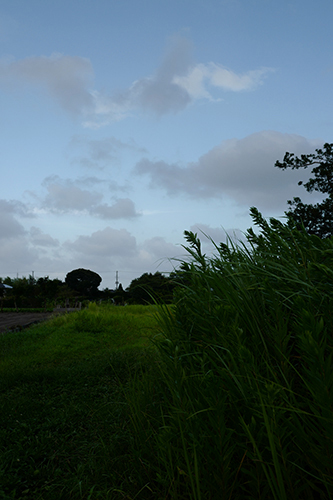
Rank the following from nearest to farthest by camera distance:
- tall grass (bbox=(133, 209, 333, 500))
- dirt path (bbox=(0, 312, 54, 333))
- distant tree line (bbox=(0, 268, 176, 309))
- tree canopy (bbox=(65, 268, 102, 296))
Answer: tall grass (bbox=(133, 209, 333, 500)) < dirt path (bbox=(0, 312, 54, 333)) < distant tree line (bbox=(0, 268, 176, 309)) < tree canopy (bbox=(65, 268, 102, 296))

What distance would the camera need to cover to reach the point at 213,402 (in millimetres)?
1479

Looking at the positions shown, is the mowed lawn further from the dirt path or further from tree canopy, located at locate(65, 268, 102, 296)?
tree canopy, located at locate(65, 268, 102, 296)

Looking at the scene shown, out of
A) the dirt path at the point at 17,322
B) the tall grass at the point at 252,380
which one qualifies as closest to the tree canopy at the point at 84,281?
the dirt path at the point at 17,322

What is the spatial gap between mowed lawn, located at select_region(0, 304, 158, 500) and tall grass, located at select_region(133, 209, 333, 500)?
1.22 feet

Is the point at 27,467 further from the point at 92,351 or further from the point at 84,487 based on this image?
the point at 92,351

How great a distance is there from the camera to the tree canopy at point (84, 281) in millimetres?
44750

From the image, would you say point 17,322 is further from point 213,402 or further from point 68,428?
point 213,402

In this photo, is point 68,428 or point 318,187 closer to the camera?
point 68,428

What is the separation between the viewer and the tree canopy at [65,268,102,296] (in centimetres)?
4475

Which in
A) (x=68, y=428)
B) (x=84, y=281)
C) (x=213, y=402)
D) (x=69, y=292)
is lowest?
(x=68, y=428)

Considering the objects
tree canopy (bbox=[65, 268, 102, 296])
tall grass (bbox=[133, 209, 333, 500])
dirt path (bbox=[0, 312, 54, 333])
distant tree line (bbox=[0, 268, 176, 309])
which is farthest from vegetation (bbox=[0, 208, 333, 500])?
tree canopy (bbox=[65, 268, 102, 296])

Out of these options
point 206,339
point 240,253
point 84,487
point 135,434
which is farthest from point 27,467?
point 240,253

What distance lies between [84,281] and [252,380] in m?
44.9

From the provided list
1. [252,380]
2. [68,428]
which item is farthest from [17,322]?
[252,380]
